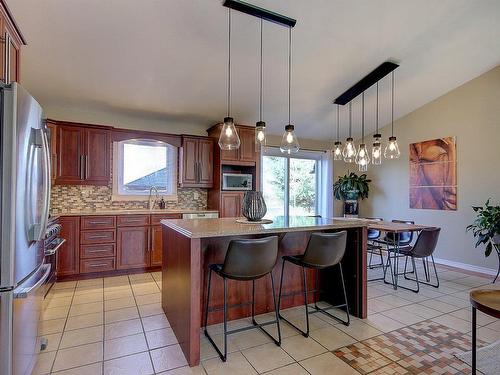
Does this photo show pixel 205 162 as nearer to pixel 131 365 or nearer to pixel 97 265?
pixel 97 265

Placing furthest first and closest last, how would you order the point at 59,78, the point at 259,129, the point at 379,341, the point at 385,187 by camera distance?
the point at 385,187
the point at 59,78
the point at 259,129
the point at 379,341

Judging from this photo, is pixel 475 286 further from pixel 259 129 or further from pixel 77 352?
pixel 77 352

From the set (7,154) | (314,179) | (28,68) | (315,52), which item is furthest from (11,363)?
(314,179)

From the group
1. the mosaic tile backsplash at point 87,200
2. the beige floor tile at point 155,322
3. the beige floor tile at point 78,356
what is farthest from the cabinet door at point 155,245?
the beige floor tile at point 78,356

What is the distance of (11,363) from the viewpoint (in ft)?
4.81

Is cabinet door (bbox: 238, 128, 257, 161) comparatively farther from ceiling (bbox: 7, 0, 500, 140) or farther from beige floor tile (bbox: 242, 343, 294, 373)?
beige floor tile (bbox: 242, 343, 294, 373)

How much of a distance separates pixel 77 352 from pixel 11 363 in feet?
2.53

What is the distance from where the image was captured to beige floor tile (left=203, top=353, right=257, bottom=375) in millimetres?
1927

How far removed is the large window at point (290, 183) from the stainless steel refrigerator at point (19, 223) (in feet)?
14.6

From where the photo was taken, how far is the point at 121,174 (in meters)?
4.65

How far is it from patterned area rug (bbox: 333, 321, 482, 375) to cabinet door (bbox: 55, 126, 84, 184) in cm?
404

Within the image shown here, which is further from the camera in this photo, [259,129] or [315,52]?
[315,52]

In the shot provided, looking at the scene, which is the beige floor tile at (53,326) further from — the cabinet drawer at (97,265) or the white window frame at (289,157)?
the white window frame at (289,157)

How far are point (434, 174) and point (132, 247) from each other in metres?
5.35
